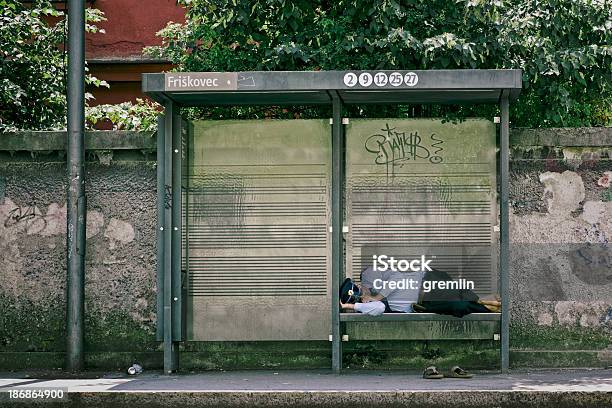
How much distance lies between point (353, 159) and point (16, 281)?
10.7 ft

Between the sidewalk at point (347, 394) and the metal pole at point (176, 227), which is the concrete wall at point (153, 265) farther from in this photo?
the sidewalk at point (347, 394)

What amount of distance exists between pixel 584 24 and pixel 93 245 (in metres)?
5.22

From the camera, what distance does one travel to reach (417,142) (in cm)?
933

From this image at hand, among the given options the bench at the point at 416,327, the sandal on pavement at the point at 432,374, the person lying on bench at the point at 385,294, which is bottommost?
the sandal on pavement at the point at 432,374

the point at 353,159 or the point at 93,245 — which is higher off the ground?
the point at 353,159

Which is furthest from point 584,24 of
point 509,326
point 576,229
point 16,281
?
point 16,281

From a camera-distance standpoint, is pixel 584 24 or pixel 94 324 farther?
pixel 584 24

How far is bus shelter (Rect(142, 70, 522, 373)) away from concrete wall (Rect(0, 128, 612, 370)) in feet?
0.89

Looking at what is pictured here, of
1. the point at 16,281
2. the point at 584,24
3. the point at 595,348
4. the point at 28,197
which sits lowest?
the point at 595,348

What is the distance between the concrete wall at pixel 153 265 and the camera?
930 centimetres

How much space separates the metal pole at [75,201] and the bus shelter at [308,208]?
2.41 feet

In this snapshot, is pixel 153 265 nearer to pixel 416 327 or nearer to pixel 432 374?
pixel 416 327

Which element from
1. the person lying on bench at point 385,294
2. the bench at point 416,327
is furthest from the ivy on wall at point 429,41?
the bench at point 416,327

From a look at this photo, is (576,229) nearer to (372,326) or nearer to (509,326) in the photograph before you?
(509,326)
